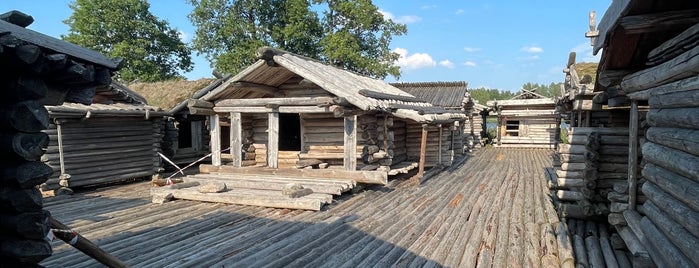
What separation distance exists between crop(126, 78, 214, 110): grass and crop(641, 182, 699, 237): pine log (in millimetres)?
16785

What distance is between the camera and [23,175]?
3617mm

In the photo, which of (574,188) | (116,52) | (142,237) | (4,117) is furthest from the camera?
(116,52)

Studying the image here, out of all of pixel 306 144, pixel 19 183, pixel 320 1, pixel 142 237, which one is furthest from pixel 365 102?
pixel 320 1

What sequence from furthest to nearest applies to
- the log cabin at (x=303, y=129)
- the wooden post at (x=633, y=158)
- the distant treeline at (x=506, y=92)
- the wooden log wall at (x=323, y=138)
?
the distant treeline at (x=506, y=92), the wooden log wall at (x=323, y=138), the log cabin at (x=303, y=129), the wooden post at (x=633, y=158)

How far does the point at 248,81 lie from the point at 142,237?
622cm

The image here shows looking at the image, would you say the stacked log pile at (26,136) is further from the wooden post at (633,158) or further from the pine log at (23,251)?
the wooden post at (633,158)

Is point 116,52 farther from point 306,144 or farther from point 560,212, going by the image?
point 560,212

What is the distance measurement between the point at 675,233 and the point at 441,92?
78.3 ft

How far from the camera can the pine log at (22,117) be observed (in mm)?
3520

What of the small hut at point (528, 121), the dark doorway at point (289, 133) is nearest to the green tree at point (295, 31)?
the small hut at point (528, 121)

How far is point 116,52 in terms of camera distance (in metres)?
30.2

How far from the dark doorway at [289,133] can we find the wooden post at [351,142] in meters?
5.39

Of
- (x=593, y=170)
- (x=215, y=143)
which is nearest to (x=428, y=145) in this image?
(x=215, y=143)

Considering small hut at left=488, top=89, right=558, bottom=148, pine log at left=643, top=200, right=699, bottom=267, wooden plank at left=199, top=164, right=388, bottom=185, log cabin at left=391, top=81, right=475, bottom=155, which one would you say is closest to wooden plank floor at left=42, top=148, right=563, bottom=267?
wooden plank at left=199, top=164, right=388, bottom=185
